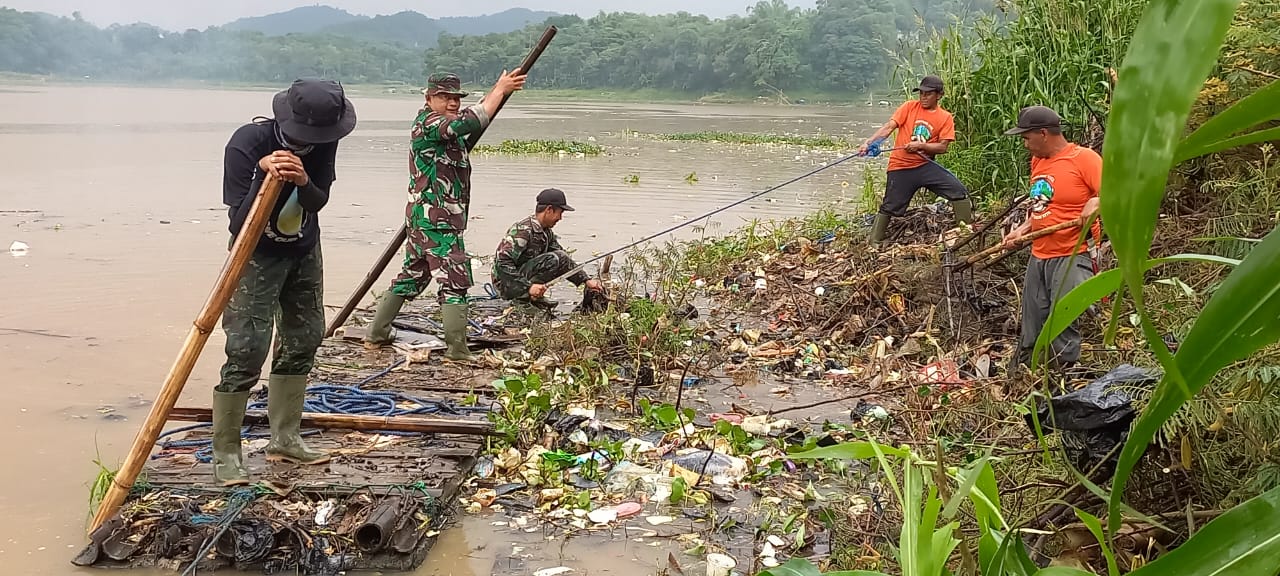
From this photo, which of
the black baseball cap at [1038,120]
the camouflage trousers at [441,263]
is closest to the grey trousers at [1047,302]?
the black baseball cap at [1038,120]

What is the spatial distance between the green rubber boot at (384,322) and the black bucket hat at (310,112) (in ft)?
7.63

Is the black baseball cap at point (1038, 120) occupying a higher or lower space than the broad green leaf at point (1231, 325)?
higher

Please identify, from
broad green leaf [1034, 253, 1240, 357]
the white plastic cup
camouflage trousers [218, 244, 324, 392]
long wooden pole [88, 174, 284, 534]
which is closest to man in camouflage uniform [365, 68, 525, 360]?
camouflage trousers [218, 244, 324, 392]

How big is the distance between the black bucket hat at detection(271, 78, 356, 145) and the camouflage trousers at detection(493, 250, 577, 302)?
3283 mm

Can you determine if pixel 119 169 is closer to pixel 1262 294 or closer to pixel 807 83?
pixel 1262 294

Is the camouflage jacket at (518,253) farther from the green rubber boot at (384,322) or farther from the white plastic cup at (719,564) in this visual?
the white plastic cup at (719,564)

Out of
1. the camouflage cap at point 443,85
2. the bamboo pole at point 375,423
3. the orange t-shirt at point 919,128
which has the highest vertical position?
the camouflage cap at point 443,85

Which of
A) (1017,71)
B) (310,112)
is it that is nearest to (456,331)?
(310,112)

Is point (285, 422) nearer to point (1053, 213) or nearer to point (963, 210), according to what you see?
point (1053, 213)

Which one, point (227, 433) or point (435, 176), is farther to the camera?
point (435, 176)

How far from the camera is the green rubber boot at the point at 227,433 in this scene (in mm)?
3996

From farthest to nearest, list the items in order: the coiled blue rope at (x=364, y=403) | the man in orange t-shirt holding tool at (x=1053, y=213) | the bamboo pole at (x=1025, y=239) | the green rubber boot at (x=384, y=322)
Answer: the green rubber boot at (x=384, y=322) → the man in orange t-shirt holding tool at (x=1053, y=213) → the coiled blue rope at (x=364, y=403) → the bamboo pole at (x=1025, y=239)

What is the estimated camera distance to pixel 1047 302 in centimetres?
528

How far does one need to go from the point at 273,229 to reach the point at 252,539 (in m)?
1.16
